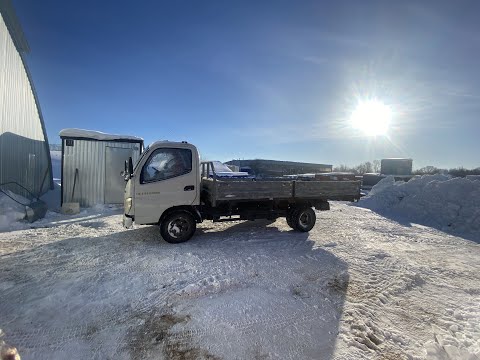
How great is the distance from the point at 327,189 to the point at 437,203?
696 cm

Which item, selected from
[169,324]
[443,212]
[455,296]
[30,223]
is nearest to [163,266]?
[169,324]

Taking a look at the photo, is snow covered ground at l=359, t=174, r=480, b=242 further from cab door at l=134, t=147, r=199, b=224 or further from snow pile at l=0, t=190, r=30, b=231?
snow pile at l=0, t=190, r=30, b=231

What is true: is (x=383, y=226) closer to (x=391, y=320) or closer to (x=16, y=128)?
(x=391, y=320)

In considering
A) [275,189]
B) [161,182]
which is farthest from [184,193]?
[275,189]

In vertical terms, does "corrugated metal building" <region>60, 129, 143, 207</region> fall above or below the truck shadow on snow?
above

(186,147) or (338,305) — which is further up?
(186,147)

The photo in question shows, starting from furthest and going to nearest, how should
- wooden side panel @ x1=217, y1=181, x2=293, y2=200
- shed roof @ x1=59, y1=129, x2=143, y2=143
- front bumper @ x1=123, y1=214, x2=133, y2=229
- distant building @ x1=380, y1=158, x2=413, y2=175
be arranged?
distant building @ x1=380, y1=158, x2=413, y2=175 < shed roof @ x1=59, y1=129, x2=143, y2=143 < wooden side panel @ x1=217, y1=181, x2=293, y2=200 < front bumper @ x1=123, y1=214, x2=133, y2=229

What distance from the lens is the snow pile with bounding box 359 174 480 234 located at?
33.9ft

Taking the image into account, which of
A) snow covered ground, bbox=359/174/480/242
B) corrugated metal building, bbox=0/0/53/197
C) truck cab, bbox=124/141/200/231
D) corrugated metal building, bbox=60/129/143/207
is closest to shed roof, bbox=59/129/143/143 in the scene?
corrugated metal building, bbox=60/129/143/207

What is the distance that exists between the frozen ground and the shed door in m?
5.35

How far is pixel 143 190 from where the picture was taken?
6539mm

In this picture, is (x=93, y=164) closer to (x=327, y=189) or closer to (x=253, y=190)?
(x=253, y=190)

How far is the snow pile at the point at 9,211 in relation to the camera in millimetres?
8242

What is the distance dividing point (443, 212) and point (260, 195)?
8.72 m
